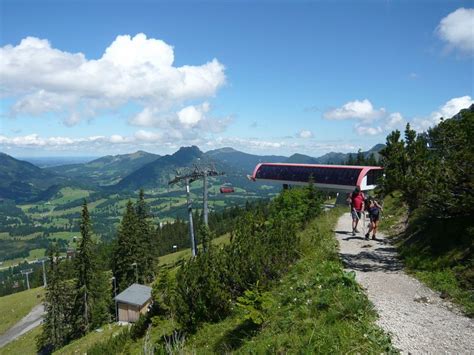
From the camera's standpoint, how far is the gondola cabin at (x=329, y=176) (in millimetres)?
53625

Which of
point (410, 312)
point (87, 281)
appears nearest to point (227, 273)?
point (410, 312)

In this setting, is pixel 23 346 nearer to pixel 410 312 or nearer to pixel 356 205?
pixel 356 205

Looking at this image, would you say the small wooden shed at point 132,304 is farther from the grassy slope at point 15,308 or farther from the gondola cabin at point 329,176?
the grassy slope at point 15,308

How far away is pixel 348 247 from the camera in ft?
62.7

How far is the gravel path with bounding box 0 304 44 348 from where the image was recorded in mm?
66438

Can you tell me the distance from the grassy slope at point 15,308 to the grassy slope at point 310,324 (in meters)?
73.1

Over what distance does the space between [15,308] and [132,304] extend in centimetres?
5266

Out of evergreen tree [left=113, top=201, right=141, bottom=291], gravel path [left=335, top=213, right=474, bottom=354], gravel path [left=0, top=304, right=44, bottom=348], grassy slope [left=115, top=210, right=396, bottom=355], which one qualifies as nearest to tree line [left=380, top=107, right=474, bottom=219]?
gravel path [left=335, top=213, right=474, bottom=354]

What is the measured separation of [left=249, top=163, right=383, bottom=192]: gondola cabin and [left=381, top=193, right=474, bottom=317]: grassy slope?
30.3 meters

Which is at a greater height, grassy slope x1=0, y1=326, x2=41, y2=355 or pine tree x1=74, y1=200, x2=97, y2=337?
pine tree x1=74, y1=200, x2=97, y2=337

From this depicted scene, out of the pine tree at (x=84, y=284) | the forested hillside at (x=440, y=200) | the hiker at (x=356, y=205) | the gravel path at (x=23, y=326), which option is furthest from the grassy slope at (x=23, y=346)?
the forested hillside at (x=440, y=200)

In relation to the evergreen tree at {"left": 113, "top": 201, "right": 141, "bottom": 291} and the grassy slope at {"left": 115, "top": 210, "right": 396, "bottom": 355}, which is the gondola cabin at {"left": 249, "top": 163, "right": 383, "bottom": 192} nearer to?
the evergreen tree at {"left": 113, "top": 201, "right": 141, "bottom": 291}

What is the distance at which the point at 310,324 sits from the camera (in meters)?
9.45

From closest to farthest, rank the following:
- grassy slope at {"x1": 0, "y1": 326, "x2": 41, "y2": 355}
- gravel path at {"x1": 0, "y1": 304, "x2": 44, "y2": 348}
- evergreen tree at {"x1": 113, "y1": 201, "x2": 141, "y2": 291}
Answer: grassy slope at {"x1": 0, "y1": 326, "x2": 41, "y2": 355}
evergreen tree at {"x1": 113, "y1": 201, "x2": 141, "y2": 291}
gravel path at {"x1": 0, "y1": 304, "x2": 44, "y2": 348}
